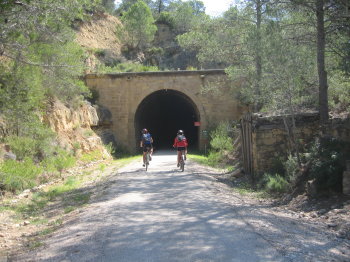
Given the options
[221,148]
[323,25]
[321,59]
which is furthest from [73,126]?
[323,25]

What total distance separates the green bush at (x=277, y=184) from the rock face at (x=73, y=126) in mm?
8319

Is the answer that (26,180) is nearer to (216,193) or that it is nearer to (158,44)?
(216,193)

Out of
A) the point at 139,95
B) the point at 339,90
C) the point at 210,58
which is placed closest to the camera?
the point at 339,90

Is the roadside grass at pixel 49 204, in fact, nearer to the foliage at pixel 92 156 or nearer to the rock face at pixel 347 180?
the foliage at pixel 92 156

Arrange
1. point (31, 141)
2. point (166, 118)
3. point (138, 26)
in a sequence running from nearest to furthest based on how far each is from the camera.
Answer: point (31, 141)
point (166, 118)
point (138, 26)

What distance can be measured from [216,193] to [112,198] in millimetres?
2508

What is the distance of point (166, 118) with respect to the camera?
37.6m

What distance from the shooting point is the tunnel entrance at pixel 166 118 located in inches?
1083

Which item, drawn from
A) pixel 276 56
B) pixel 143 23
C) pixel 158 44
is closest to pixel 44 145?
pixel 276 56

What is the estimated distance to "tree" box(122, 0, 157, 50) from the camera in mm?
42406

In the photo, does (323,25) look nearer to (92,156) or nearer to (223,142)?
(223,142)

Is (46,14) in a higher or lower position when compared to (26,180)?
higher

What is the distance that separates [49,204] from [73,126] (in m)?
7.91

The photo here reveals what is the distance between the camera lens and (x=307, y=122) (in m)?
11.0
